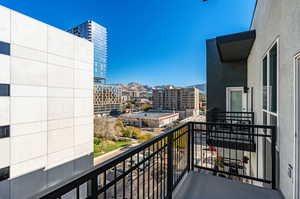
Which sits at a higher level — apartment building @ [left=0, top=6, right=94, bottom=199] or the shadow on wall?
apartment building @ [left=0, top=6, right=94, bottom=199]

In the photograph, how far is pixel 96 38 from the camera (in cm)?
1520

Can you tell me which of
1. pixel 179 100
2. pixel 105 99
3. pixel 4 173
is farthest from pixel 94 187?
pixel 179 100

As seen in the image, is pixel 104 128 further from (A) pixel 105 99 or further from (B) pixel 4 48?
(B) pixel 4 48

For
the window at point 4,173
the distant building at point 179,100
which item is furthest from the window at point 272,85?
the distant building at point 179,100

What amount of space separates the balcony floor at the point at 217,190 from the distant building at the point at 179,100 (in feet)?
85.6

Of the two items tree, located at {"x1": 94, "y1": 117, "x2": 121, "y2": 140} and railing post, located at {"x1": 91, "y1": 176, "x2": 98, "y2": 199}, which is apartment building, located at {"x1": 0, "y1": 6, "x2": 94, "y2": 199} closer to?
railing post, located at {"x1": 91, "y1": 176, "x2": 98, "y2": 199}

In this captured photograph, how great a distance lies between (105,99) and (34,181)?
62.1 feet

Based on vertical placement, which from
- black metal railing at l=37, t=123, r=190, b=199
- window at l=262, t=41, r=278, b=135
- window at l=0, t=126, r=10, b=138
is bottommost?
window at l=0, t=126, r=10, b=138

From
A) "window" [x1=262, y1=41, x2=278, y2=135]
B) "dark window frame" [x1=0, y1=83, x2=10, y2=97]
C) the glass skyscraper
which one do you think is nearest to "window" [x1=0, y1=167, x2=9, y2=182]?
"dark window frame" [x1=0, y1=83, x2=10, y2=97]

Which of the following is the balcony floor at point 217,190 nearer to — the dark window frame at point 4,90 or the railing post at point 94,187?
the railing post at point 94,187

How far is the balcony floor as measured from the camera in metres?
1.79

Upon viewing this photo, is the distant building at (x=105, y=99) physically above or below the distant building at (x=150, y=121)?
above

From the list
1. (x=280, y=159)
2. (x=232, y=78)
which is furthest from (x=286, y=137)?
(x=232, y=78)

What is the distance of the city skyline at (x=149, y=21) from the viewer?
21.7 feet
